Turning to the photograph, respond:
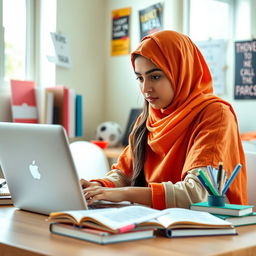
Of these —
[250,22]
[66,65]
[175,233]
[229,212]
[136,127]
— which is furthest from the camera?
[66,65]

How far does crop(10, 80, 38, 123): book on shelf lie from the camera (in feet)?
10.0

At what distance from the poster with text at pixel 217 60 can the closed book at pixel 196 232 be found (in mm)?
2053

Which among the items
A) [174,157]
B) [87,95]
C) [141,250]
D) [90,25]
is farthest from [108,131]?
[141,250]

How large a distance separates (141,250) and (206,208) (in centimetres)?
35

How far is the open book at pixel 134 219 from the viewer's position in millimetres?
1062

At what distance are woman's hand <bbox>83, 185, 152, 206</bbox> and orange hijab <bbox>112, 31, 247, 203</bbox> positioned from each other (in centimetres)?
18

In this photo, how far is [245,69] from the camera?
9.95ft

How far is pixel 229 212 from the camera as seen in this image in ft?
4.15

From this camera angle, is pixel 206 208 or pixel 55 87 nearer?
pixel 206 208

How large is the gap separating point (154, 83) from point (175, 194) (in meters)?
0.44

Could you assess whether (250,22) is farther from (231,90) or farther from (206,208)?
(206,208)

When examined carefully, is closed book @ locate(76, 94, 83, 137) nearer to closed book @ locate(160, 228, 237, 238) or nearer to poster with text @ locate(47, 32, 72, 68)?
poster with text @ locate(47, 32, 72, 68)

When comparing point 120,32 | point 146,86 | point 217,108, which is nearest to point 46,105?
point 120,32

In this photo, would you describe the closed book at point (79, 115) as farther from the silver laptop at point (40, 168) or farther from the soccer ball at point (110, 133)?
the silver laptop at point (40, 168)
